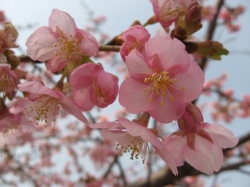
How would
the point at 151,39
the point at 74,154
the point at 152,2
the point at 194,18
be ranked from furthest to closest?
the point at 74,154
the point at 152,2
the point at 194,18
the point at 151,39

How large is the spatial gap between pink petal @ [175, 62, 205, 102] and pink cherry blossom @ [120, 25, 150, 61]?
0.51 ft

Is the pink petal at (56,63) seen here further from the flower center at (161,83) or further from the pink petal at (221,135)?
the pink petal at (221,135)

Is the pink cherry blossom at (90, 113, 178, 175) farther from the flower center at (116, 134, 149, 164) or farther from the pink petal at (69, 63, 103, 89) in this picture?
the pink petal at (69, 63, 103, 89)

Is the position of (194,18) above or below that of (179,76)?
above

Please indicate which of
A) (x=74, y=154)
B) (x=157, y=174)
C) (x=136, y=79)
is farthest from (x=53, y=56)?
(x=74, y=154)

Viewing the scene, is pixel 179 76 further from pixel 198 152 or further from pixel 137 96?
pixel 198 152

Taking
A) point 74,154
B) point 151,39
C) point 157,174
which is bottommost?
point 74,154

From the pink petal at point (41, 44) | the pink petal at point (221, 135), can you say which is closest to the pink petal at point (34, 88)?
Result: the pink petal at point (41, 44)

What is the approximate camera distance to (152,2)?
4.04ft

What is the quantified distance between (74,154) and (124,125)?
5308 millimetres

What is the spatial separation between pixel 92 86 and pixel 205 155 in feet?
1.53

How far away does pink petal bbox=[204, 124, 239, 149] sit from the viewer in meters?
1.14

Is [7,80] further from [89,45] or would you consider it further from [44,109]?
[89,45]

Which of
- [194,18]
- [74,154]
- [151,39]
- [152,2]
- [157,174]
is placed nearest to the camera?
[151,39]
